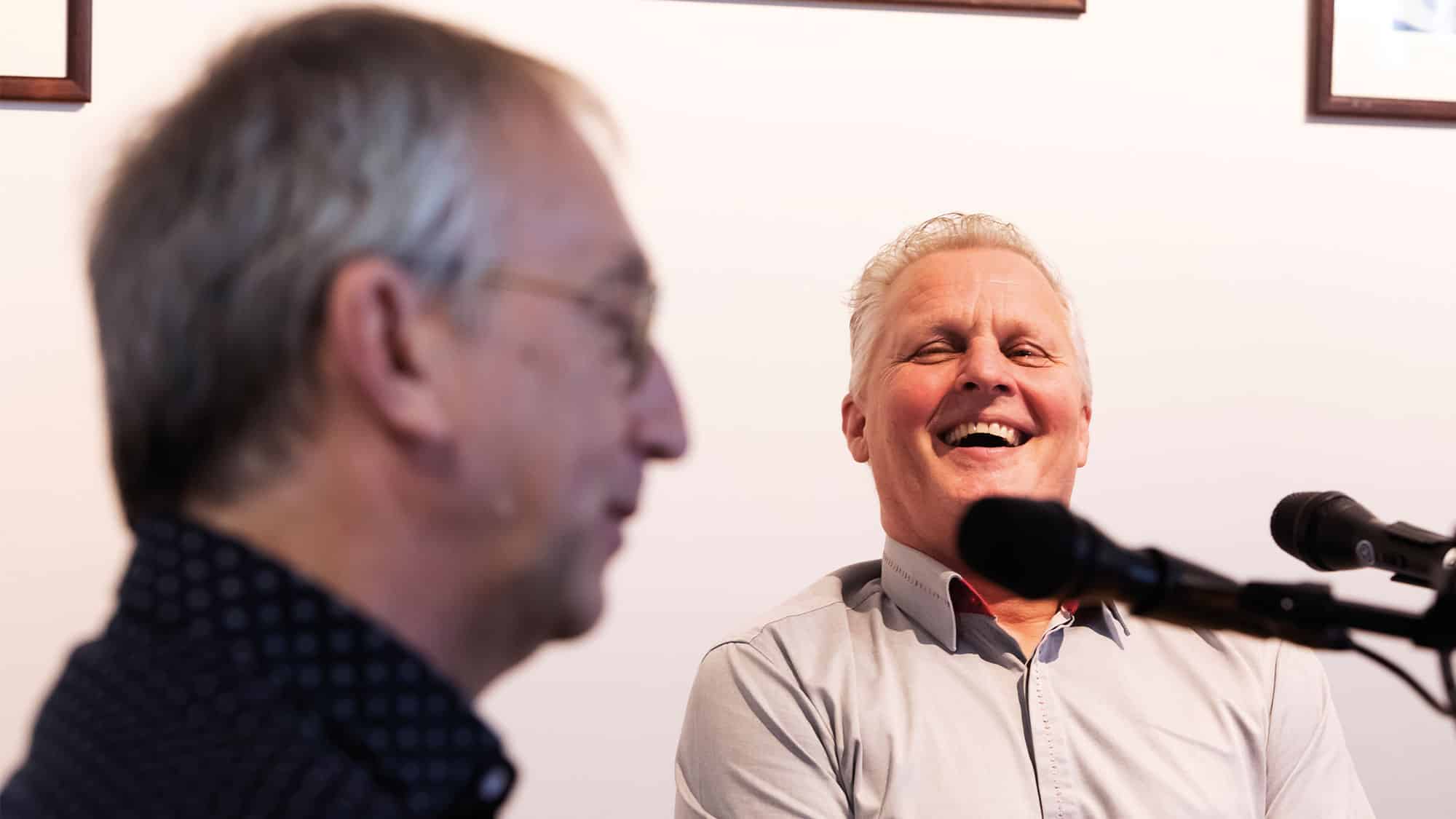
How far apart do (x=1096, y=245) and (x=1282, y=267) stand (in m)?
0.31

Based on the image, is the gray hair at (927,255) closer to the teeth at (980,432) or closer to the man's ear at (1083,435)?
the man's ear at (1083,435)

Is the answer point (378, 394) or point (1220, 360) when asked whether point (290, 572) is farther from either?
point (1220, 360)

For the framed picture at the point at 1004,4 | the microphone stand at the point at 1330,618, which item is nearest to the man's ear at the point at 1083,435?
the framed picture at the point at 1004,4

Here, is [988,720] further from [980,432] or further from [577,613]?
[577,613]

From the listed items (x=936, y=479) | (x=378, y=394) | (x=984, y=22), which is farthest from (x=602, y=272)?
(x=984, y=22)

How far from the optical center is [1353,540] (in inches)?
37.7

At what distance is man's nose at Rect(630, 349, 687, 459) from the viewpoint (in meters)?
0.70

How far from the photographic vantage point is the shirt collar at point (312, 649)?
0.59 metres

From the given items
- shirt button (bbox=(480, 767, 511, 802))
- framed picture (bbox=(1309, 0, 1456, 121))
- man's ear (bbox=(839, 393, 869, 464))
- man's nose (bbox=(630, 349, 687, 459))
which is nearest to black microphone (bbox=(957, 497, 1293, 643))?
man's nose (bbox=(630, 349, 687, 459))

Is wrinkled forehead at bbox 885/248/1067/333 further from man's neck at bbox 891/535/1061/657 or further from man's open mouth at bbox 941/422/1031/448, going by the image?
man's neck at bbox 891/535/1061/657

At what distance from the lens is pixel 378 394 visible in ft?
1.98

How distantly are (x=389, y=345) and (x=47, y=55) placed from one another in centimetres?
153

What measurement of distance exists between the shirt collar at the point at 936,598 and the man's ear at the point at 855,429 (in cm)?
14

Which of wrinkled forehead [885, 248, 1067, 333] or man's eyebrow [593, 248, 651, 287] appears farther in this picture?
wrinkled forehead [885, 248, 1067, 333]
